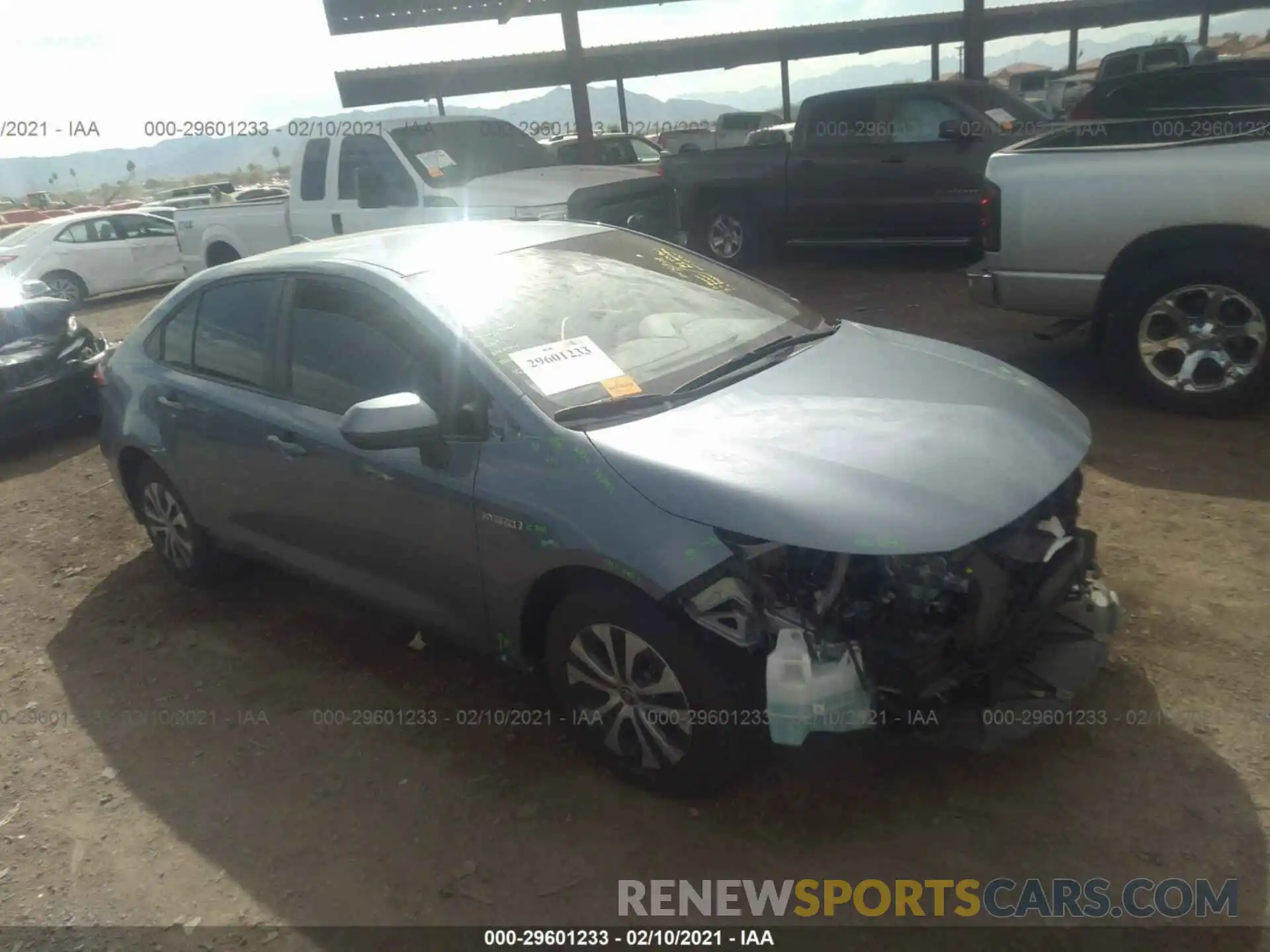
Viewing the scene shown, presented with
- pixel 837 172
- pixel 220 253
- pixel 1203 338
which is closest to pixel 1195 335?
pixel 1203 338

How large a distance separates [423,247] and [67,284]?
13.7 m

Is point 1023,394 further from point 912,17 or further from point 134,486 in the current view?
point 912,17

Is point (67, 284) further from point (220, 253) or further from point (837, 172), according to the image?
point (837, 172)

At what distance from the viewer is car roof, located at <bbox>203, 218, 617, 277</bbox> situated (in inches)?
144

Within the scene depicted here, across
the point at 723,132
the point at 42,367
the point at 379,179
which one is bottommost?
the point at 42,367

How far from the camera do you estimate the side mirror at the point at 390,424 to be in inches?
119

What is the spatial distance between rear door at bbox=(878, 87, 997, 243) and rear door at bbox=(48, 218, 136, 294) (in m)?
11.8

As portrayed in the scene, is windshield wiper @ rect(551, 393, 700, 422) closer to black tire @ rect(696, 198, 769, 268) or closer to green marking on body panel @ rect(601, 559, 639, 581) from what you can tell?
green marking on body panel @ rect(601, 559, 639, 581)

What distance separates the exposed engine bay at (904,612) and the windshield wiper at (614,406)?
0.60 metres

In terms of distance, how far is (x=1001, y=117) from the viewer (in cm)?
971

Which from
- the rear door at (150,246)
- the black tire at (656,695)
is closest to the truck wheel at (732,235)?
the black tire at (656,695)

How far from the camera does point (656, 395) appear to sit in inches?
124

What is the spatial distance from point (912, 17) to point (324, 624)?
89.1ft

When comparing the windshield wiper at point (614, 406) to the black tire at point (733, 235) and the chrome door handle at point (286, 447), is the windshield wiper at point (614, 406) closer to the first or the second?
the chrome door handle at point (286, 447)
